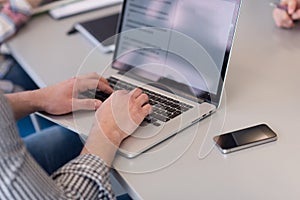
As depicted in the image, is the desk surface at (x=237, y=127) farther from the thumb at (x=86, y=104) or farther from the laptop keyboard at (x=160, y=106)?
the thumb at (x=86, y=104)

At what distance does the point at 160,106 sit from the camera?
971 mm

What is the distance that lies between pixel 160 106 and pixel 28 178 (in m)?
0.39

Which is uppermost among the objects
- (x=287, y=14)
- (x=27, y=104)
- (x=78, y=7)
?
(x=287, y=14)

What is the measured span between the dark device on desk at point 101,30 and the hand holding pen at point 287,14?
0.46 m

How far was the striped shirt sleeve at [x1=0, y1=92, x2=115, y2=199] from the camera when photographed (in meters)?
0.63

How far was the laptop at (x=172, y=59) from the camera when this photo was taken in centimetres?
93

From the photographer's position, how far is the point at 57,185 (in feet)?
2.34

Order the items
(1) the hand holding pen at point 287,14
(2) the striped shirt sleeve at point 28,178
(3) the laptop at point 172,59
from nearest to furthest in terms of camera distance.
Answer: (2) the striped shirt sleeve at point 28,178 → (3) the laptop at point 172,59 → (1) the hand holding pen at point 287,14

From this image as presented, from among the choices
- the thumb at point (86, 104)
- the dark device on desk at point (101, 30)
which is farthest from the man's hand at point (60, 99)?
the dark device on desk at point (101, 30)

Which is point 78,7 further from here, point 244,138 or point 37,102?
point 244,138

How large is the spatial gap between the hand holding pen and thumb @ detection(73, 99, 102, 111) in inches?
23.0

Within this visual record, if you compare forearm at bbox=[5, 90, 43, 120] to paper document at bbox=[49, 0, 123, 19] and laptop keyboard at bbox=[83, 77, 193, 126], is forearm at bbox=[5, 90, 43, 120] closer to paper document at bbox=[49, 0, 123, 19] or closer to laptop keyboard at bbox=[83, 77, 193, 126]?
laptop keyboard at bbox=[83, 77, 193, 126]

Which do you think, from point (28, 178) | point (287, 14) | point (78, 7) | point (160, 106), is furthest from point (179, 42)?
point (78, 7)

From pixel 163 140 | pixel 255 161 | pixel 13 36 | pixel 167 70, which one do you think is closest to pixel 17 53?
pixel 13 36
